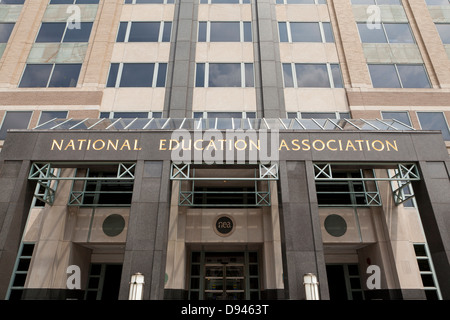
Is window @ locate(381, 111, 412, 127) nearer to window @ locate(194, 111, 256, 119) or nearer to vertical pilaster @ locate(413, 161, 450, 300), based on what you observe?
vertical pilaster @ locate(413, 161, 450, 300)

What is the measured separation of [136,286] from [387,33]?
21169 millimetres

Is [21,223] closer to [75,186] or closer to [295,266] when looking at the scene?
[75,186]

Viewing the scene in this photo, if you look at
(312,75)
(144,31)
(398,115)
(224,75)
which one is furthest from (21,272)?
(398,115)

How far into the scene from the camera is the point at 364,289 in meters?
14.9

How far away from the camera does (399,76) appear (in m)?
17.9

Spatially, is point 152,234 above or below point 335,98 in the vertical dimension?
below

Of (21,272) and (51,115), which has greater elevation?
(51,115)

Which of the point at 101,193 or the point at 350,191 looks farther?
the point at 101,193

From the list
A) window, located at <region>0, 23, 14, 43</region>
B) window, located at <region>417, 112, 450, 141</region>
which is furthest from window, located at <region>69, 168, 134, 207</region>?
window, located at <region>417, 112, 450, 141</region>

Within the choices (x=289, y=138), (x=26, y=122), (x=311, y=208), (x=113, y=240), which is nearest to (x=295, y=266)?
(x=311, y=208)

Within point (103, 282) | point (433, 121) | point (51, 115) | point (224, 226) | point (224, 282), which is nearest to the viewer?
point (224, 226)

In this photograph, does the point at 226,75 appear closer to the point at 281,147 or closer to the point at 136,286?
the point at 281,147

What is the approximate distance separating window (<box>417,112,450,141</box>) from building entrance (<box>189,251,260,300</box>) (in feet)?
40.0
